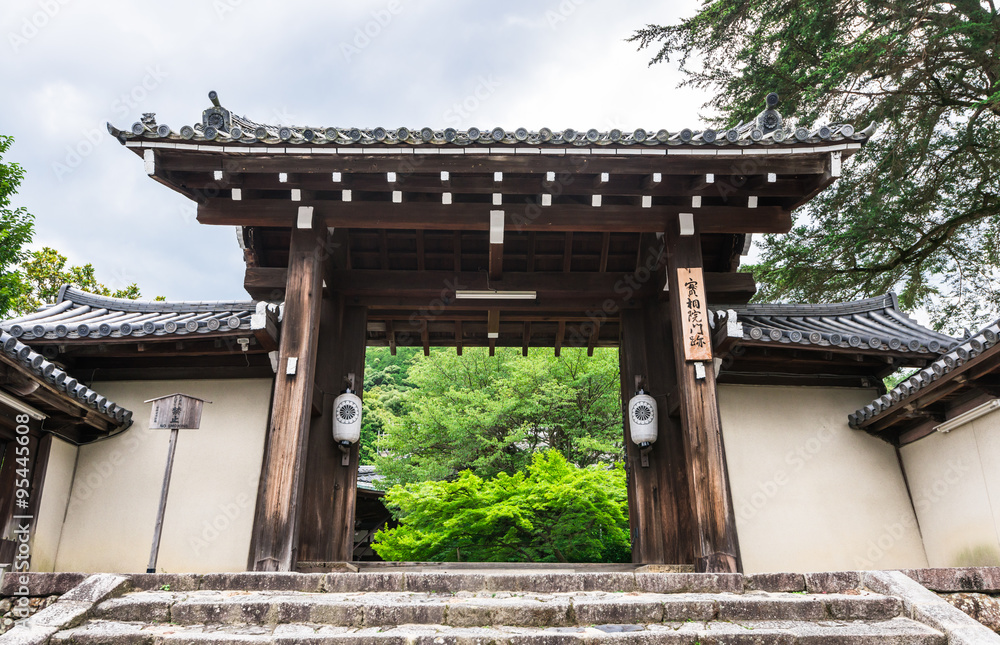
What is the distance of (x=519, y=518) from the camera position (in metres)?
11.6

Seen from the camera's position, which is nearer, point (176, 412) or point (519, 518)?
point (176, 412)

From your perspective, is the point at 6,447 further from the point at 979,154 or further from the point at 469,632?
the point at 979,154

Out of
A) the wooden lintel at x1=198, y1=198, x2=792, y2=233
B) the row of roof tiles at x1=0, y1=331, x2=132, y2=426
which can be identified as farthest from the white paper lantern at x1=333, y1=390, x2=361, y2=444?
the row of roof tiles at x1=0, y1=331, x2=132, y2=426

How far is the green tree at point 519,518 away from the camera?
11609mm

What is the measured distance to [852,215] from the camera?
12781mm

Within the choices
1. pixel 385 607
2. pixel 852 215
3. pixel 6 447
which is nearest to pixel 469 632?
pixel 385 607

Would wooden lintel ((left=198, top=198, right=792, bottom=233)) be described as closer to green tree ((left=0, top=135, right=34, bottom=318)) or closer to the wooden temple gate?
the wooden temple gate

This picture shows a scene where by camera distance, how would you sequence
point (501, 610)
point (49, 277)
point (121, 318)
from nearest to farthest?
point (501, 610), point (121, 318), point (49, 277)

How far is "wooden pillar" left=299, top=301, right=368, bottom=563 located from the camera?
763cm

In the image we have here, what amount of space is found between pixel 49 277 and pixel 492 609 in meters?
22.5

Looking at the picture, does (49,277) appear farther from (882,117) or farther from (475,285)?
(882,117)

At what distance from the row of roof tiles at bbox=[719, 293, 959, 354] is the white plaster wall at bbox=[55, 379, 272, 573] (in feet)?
18.3

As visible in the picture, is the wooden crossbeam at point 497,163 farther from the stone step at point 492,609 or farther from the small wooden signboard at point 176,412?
the stone step at point 492,609

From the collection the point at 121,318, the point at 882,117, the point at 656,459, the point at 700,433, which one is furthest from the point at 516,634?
the point at 882,117
